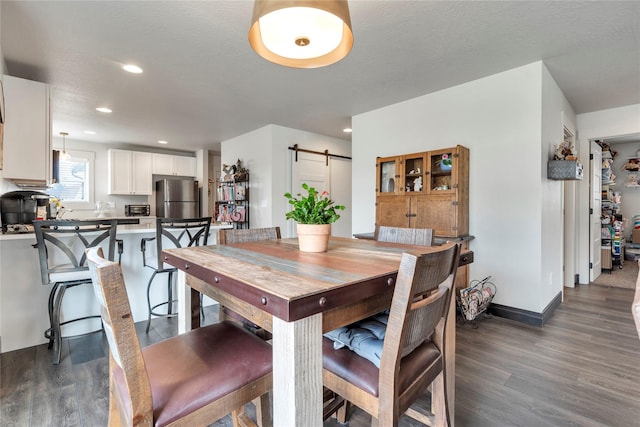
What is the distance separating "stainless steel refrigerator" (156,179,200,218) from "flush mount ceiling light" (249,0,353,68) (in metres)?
5.40

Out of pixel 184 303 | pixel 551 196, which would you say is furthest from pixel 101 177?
pixel 551 196

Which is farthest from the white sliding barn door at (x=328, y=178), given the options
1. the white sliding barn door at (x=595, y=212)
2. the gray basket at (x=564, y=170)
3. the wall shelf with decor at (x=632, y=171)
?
the wall shelf with decor at (x=632, y=171)

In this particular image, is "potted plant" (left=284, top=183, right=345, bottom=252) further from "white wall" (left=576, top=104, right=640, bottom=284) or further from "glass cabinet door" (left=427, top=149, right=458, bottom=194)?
"white wall" (left=576, top=104, right=640, bottom=284)

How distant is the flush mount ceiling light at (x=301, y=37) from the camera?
4.40ft

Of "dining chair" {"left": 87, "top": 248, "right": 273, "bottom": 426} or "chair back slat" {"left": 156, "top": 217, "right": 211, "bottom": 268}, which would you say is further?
"chair back slat" {"left": 156, "top": 217, "right": 211, "bottom": 268}

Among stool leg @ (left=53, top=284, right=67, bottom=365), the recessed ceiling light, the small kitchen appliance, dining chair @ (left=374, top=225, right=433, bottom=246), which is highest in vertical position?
the recessed ceiling light

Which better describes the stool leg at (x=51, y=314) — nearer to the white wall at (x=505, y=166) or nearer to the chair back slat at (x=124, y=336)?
the chair back slat at (x=124, y=336)

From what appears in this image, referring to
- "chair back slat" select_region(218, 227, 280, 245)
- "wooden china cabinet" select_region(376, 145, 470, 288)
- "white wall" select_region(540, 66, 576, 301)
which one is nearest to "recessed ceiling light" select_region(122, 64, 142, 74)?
"chair back slat" select_region(218, 227, 280, 245)

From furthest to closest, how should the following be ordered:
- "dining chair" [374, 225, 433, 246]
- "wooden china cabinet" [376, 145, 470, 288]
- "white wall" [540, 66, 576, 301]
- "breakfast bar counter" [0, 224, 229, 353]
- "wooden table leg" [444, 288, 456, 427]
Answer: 1. "wooden china cabinet" [376, 145, 470, 288]
2. "white wall" [540, 66, 576, 301]
3. "breakfast bar counter" [0, 224, 229, 353]
4. "dining chair" [374, 225, 433, 246]
5. "wooden table leg" [444, 288, 456, 427]

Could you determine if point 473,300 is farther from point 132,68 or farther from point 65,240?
point 132,68

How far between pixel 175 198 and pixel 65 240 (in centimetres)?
388

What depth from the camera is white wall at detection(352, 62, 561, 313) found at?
8.89 feet

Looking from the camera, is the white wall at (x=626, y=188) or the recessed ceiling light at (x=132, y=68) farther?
the white wall at (x=626, y=188)

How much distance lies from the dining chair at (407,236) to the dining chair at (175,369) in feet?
3.47
